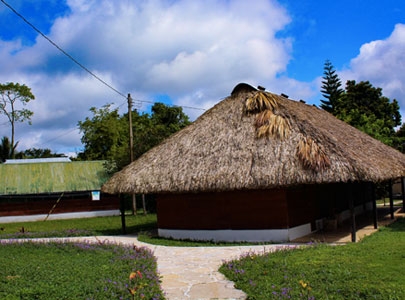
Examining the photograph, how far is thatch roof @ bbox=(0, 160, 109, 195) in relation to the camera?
26125 mm

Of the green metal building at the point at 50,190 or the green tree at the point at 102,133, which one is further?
the green tree at the point at 102,133

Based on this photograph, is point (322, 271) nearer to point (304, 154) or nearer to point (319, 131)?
point (304, 154)

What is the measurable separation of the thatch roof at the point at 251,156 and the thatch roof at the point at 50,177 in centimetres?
1404

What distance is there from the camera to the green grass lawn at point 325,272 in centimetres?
557

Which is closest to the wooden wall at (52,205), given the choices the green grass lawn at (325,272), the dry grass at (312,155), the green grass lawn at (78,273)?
the green grass lawn at (78,273)

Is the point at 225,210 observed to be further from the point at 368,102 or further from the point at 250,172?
the point at 368,102

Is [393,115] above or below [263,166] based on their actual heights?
above

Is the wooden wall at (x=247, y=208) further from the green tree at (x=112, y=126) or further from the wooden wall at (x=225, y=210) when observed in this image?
the green tree at (x=112, y=126)

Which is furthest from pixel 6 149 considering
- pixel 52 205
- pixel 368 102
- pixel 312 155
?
pixel 312 155

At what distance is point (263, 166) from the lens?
36.0 feet

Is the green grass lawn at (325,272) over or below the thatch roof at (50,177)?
below

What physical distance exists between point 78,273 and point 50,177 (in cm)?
2145

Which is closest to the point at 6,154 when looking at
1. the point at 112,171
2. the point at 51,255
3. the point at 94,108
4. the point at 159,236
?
the point at 94,108

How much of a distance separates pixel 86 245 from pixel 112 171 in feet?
57.1
